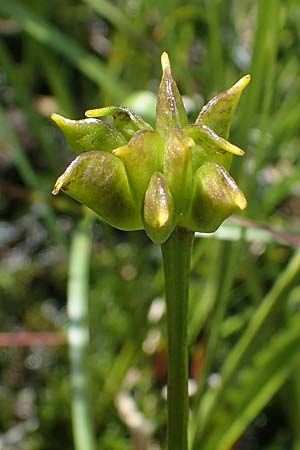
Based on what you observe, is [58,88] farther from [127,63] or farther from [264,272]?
[264,272]

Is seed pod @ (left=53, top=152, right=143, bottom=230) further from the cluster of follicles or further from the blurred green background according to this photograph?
the blurred green background

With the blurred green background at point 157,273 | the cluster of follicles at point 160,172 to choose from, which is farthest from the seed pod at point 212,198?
the blurred green background at point 157,273

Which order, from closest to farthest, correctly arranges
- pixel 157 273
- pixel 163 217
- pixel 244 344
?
pixel 163 217
pixel 244 344
pixel 157 273

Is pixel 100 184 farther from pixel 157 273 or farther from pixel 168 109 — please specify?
pixel 157 273

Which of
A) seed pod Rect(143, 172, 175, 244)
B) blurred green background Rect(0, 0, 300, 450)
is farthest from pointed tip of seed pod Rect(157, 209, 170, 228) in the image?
blurred green background Rect(0, 0, 300, 450)

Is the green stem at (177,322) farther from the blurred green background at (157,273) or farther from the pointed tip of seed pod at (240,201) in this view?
the blurred green background at (157,273)

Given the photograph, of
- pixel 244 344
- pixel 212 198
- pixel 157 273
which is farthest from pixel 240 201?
pixel 157 273
